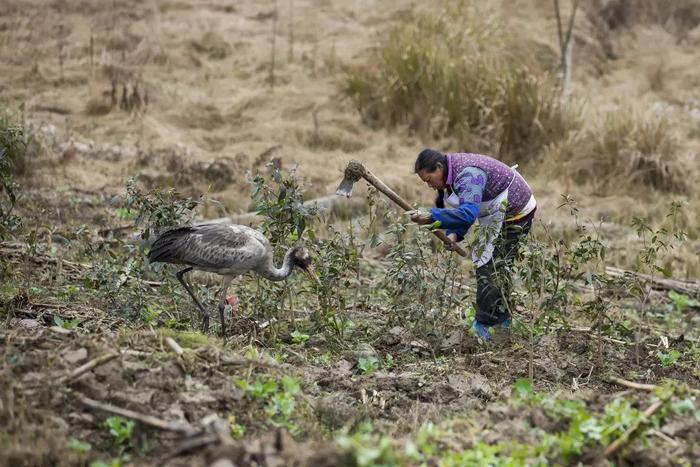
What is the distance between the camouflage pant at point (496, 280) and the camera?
23.9 feet

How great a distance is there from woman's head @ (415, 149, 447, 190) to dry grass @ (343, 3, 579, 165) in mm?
5080

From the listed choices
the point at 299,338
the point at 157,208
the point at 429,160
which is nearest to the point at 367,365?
the point at 299,338

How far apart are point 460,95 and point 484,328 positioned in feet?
19.0

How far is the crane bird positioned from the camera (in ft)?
22.9

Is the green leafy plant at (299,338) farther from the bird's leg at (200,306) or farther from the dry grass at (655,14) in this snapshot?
the dry grass at (655,14)

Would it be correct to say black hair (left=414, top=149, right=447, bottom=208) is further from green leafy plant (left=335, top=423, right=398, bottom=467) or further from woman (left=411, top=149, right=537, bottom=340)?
green leafy plant (left=335, top=423, right=398, bottom=467)

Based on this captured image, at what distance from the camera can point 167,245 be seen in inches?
277

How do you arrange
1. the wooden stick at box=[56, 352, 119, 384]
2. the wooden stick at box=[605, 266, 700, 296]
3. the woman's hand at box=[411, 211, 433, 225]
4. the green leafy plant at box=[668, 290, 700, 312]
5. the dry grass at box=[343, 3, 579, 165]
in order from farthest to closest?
the dry grass at box=[343, 3, 579, 165], the wooden stick at box=[605, 266, 700, 296], the green leafy plant at box=[668, 290, 700, 312], the woman's hand at box=[411, 211, 433, 225], the wooden stick at box=[56, 352, 119, 384]

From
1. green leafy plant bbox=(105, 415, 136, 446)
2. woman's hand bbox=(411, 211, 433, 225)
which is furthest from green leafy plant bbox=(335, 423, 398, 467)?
woman's hand bbox=(411, 211, 433, 225)

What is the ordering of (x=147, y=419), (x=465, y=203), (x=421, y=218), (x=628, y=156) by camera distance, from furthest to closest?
(x=628, y=156), (x=465, y=203), (x=421, y=218), (x=147, y=419)

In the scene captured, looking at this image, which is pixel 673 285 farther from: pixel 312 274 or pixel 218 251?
pixel 218 251

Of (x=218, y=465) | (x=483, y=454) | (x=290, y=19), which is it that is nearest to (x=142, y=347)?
(x=218, y=465)

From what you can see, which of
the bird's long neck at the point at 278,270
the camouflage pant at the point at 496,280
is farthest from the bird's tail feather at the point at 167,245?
the camouflage pant at the point at 496,280

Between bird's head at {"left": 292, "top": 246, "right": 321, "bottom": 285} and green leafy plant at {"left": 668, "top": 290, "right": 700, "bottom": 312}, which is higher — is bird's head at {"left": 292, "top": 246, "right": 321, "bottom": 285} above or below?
above
